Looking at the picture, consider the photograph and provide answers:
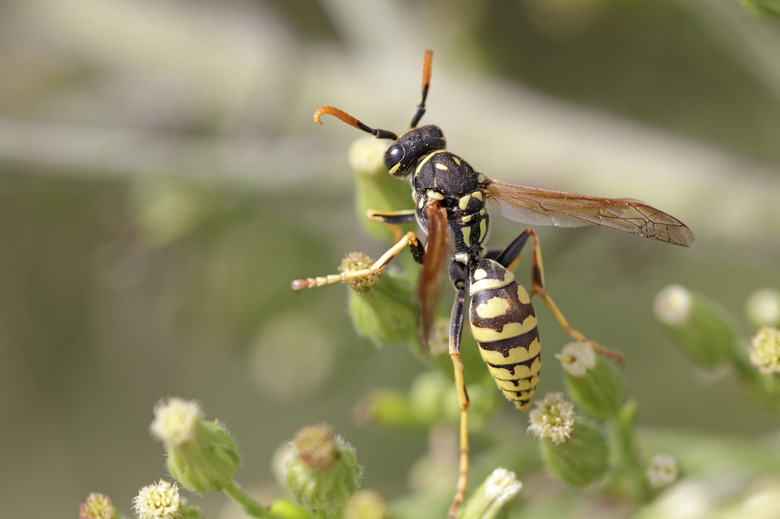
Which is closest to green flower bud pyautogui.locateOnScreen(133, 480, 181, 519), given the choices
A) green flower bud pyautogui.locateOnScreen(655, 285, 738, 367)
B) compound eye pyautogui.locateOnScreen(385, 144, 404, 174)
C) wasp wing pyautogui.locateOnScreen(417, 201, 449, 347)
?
wasp wing pyautogui.locateOnScreen(417, 201, 449, 347)

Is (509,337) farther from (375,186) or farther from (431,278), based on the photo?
(375,186)

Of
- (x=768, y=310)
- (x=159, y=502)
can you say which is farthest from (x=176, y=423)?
(x=768, y=310)

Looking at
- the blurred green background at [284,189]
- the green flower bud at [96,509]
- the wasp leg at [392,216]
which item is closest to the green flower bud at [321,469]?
the green flower bud at [96,509]

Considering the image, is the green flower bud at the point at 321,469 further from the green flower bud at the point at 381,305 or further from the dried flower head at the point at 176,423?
the green flower bud at the point at 381,305

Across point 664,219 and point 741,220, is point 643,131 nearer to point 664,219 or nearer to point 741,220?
point 741,220

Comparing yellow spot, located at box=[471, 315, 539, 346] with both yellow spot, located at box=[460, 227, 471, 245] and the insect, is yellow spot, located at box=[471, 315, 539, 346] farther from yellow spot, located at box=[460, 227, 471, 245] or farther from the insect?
yellow spot, located at box=[460, 227, 471, 245]
